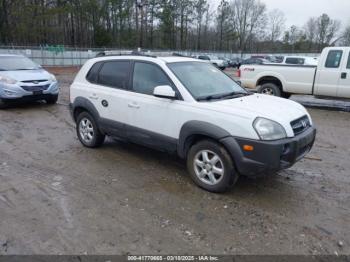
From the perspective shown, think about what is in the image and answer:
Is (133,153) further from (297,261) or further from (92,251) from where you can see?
(297,261)

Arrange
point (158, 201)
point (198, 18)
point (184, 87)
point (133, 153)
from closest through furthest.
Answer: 1. point (158, 201)
2. point (184, 87)
3. point (133, 153)
4. point (198, 18)

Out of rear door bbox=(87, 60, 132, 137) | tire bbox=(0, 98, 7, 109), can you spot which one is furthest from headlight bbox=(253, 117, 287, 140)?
tire bbox=(0, 98, 7, 109)

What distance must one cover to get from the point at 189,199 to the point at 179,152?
68 cm

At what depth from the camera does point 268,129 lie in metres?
3.54

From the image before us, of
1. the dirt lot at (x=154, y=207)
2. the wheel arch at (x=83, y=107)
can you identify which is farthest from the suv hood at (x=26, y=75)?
the wheel arch at (x=83, y=107)

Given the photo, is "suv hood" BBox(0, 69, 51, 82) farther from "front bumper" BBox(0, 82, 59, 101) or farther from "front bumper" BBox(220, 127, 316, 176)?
"front bumper" BBox(220, 127, 316, 176)

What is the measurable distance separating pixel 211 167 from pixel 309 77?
7.60 meters

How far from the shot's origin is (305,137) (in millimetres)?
3859

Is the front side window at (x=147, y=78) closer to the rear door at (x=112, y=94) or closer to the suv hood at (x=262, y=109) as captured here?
the rear door at (x=112, y=94)

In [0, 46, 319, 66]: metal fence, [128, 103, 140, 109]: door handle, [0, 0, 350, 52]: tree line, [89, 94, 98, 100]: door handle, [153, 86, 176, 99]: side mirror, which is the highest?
[0, 0, 350, 52]: tree line

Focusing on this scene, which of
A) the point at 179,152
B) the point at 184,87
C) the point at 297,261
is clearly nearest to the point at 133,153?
the point at 179,152

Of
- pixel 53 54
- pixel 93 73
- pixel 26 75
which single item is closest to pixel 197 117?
pixel 93 73

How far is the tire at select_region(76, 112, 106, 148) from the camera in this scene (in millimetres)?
5586

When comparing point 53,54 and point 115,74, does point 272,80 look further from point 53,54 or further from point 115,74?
point 53,54
